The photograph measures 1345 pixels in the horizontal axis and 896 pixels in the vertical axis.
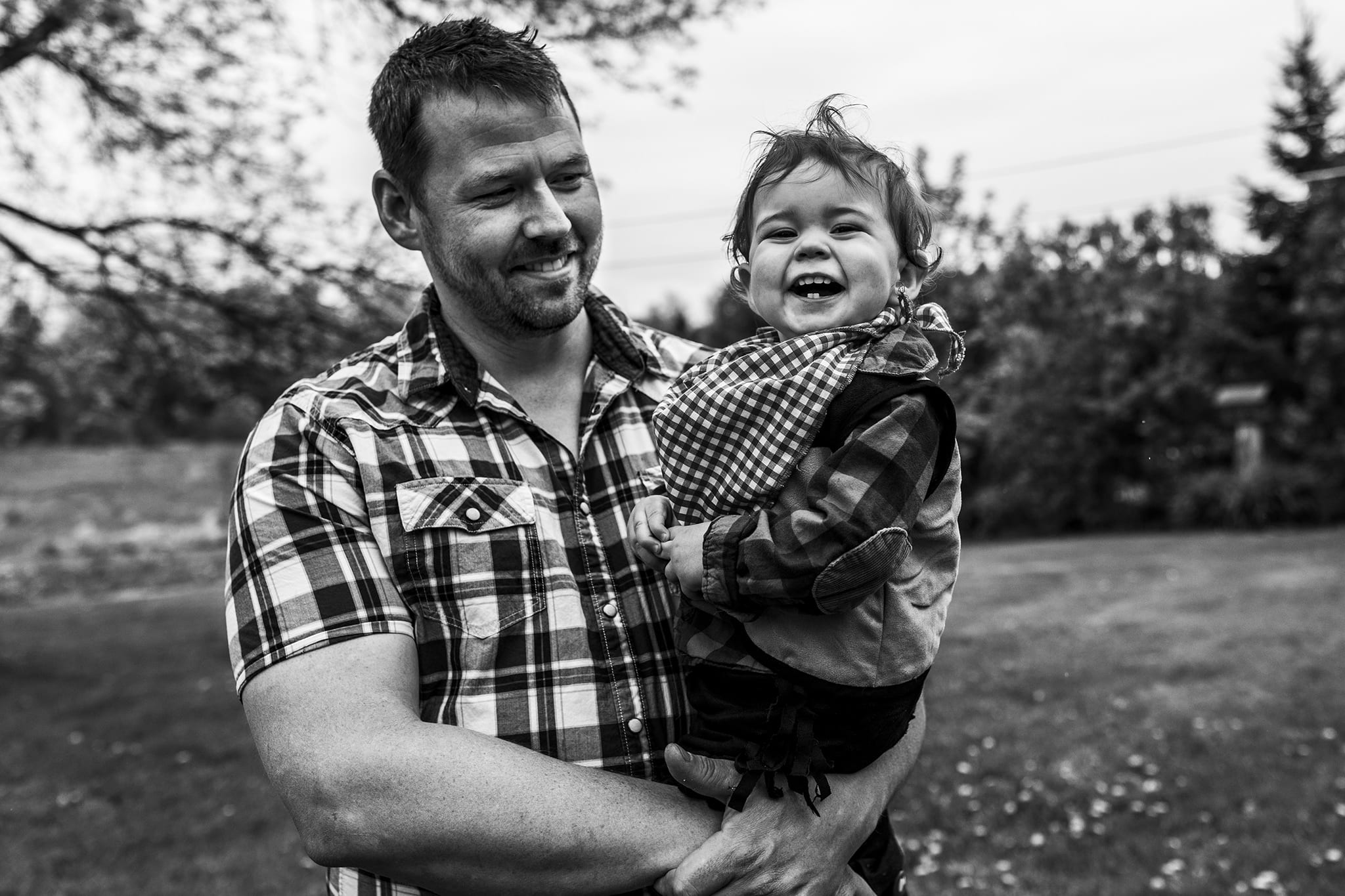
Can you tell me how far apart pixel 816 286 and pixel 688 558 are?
55 cm

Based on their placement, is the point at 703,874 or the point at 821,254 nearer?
the point at 703,874

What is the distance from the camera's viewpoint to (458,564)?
190cm

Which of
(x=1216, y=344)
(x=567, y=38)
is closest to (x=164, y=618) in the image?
(x=567, y=38)

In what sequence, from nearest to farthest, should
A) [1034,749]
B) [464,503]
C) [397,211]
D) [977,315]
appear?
[464,503], [397,211], [1034,749], [977,315]

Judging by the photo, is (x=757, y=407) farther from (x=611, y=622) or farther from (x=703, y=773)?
(x=703, y=773)

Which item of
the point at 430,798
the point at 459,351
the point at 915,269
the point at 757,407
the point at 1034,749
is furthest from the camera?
the point at 1034,749

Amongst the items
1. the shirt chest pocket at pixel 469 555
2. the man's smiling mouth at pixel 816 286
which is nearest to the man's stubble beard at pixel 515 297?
the shirt chest pocket at pixel 469 555

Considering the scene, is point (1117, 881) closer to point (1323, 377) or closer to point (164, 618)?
point (164, 618)

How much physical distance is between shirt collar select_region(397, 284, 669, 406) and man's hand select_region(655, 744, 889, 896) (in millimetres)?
831

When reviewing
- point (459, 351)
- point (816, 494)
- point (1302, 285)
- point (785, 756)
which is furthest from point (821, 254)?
point (1302, 285)

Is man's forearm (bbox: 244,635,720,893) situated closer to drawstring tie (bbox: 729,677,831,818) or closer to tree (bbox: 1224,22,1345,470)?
drawstring tie (bbox: 729,677,831,818)

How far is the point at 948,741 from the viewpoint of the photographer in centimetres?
687

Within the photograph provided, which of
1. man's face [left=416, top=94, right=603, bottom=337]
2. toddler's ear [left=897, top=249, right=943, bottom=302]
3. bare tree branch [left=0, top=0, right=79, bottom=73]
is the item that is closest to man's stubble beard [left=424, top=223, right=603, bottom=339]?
man's face [left=416, top=94, right=603, bottom=337]

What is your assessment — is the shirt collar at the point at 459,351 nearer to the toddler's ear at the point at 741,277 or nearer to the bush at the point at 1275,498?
the toddler's ear at the point at 741,277
